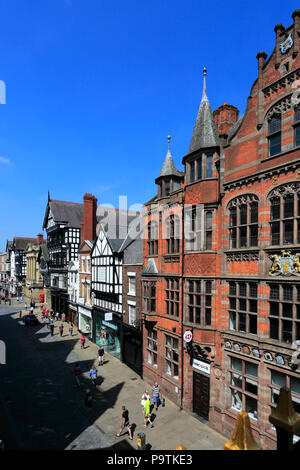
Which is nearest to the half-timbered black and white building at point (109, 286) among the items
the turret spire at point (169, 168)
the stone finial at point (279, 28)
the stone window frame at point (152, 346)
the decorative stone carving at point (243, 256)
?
the stone window frame at point (152, 346)

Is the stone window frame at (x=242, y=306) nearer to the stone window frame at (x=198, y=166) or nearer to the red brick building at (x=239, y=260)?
the red brick building at (x=239, y=260)

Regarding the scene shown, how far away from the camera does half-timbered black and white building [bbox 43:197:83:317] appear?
41.5 meters

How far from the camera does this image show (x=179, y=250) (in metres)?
17.6

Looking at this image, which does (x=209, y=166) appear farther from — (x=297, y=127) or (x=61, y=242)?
(x=61, y=242)

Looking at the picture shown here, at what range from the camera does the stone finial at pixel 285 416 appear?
127 inches

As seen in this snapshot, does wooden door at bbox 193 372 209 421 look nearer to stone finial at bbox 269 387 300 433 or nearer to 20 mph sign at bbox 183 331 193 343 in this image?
20 mph sign at bbox 183 331 193 343

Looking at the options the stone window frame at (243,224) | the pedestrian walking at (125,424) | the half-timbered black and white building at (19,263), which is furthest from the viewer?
→ the half-timbered black and white building at (19,263)

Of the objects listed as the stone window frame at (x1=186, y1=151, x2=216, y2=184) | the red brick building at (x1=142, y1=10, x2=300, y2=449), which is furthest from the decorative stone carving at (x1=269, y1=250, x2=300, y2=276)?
the stone window frame at (x1=186, y1=151, x2=216, y2=184)

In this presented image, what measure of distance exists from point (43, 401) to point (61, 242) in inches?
1121

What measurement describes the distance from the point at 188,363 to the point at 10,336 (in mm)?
24830

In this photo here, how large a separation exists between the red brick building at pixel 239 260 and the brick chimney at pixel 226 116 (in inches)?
2.6

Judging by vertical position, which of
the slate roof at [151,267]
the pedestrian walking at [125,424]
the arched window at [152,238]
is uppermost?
the arched window at [152,238]

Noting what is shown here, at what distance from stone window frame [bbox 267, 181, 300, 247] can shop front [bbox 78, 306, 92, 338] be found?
2493 centimetres

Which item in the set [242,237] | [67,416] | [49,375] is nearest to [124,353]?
[49,375]
